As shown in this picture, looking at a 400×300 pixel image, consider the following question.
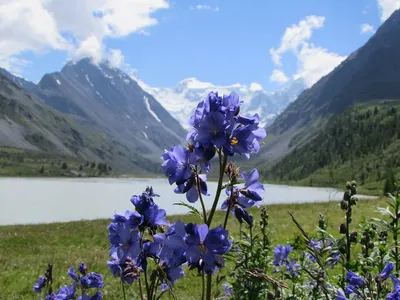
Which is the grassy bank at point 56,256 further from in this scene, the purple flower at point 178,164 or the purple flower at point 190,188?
the purple flower at point 178,164

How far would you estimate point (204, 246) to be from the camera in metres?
2.43

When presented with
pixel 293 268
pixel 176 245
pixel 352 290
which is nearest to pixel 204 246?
pixel 176 245

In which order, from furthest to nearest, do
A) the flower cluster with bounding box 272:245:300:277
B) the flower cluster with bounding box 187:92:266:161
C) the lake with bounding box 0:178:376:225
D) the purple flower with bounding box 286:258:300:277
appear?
the lake with bounding box 0:178:376:225 → the flower cluster with bounding box 272:245:300:277 → the purple flower with bounding box 286:258:300:277 → the flower cluster with bounding box 187:92:266:161

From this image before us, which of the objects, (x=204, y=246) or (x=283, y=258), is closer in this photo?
(x=204, y=246)

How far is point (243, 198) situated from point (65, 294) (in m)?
2.33

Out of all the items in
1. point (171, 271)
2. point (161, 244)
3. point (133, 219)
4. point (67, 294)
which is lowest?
point (67, 294)

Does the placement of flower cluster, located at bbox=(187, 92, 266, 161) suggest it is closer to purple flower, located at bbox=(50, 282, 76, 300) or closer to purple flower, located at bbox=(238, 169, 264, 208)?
purple flower, located at bbox=(238, 169, 264, 208)

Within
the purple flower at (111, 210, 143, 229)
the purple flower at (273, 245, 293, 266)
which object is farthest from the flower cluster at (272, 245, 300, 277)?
the purple flower at (111, 210, 143, 229)

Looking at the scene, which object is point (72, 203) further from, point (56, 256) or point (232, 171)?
point (232, 171)

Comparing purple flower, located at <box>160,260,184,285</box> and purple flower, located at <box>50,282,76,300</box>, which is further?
purple flower, located at <box>50,282,76,300</box>

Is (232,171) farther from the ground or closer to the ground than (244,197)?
farther from the ground

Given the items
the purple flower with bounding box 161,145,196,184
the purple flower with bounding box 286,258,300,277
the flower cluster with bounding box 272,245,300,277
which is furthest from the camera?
the flower cluster with bounding box 272,245,300,277

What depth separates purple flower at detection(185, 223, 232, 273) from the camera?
7.82 feet

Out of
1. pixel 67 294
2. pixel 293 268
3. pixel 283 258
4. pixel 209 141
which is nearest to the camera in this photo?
pixel 209 141
